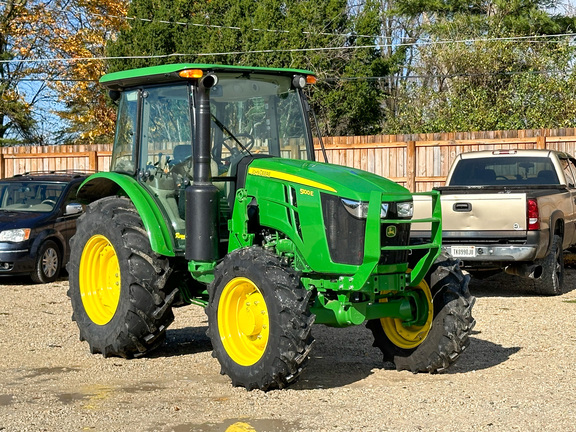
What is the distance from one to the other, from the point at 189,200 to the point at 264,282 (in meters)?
1.19

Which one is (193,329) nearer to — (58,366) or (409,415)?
(58,366)

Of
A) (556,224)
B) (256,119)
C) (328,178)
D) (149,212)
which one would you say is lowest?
(556,224)

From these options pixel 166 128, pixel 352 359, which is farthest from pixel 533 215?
pixel 166 128

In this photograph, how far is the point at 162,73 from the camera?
8023 mm

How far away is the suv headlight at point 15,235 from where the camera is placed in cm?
1382

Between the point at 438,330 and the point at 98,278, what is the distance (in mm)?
3311

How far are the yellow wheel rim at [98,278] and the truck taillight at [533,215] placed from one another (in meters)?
5.75

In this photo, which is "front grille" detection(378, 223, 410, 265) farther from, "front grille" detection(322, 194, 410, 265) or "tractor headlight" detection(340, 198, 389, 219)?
"tractor headlight" detection(340, 198, 389, 219)

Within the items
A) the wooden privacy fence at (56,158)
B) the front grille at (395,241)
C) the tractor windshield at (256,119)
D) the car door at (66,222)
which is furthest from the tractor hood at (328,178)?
the wooden privacy fence at (56,158)

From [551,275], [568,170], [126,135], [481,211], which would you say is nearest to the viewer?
[126,135]

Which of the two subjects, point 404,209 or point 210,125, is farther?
point 210,125

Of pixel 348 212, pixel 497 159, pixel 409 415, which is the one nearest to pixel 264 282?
pixel 348 212

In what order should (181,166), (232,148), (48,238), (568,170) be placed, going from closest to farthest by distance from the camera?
(232,148), (181,166), (48,238), (568,170)

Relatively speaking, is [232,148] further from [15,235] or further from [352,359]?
[15,235]
